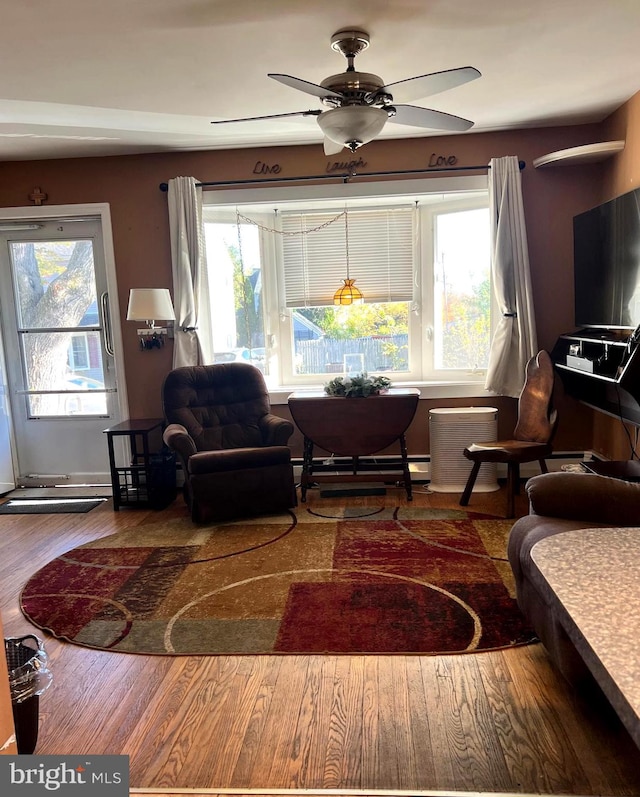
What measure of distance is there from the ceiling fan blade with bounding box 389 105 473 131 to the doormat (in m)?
3.11

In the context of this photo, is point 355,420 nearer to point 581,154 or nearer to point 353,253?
point 353,253

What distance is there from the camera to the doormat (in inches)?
158

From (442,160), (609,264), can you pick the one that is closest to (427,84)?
(609,264)

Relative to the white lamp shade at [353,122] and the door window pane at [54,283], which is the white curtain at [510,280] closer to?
the white lamp shade at [353,122]

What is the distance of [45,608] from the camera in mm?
2600

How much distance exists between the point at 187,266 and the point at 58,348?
1238 mm

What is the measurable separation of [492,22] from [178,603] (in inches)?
108

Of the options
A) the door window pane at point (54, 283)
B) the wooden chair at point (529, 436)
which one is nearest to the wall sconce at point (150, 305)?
the door window pane at point (54, 283)

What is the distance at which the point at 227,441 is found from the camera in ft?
13.2

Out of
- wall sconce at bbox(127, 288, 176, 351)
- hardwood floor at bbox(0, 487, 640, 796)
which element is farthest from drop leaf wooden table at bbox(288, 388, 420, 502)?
hardwood floor at bbox(0, 487, 640, 796)

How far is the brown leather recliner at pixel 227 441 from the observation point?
349 centimetres

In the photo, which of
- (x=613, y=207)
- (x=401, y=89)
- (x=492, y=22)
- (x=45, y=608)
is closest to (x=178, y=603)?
(x=45, y=608)

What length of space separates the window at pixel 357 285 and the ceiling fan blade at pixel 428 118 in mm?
1584

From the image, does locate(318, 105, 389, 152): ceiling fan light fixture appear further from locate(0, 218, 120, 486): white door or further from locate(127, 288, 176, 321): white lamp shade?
locate(0, 218, 120, 486): white door
